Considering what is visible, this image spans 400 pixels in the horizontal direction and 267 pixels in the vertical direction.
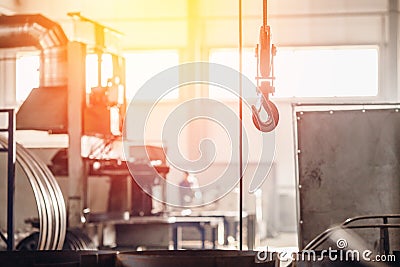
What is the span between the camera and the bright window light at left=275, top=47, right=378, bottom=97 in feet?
37.8

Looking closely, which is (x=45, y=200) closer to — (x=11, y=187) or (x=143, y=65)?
(x=11, y=187)

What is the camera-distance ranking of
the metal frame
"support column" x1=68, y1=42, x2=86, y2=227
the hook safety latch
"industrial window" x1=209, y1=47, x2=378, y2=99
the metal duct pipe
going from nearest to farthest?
the hook safety latch < the metal frame < "support column" x1=68, y1=42, x2=86, y2=227 < the metal duct pipe < "industrial window" x1=209, y1=47, x2=378, y2=99

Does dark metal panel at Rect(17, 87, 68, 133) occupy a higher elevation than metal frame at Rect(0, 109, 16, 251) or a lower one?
higher

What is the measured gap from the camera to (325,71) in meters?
11.7

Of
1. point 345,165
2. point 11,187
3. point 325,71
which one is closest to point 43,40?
point 11,187

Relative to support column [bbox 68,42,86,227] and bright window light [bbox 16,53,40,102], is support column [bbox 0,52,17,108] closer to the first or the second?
bright window light [bbox 16,53,40,102]

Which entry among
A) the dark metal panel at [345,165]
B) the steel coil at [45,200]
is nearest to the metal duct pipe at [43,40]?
the steel coil at [45,200]

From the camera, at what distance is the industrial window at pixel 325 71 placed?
37.8 ft

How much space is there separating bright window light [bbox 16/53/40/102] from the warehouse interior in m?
0.03

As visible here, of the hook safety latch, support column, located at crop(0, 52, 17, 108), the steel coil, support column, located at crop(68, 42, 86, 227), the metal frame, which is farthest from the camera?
support column, located at crop(0, 52, 17, 108)

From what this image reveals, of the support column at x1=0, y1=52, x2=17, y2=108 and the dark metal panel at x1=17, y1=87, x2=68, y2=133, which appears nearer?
the dark metal panel at x1=17, y1=87, x2=68, y2=133

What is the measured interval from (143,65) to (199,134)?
1482mm
